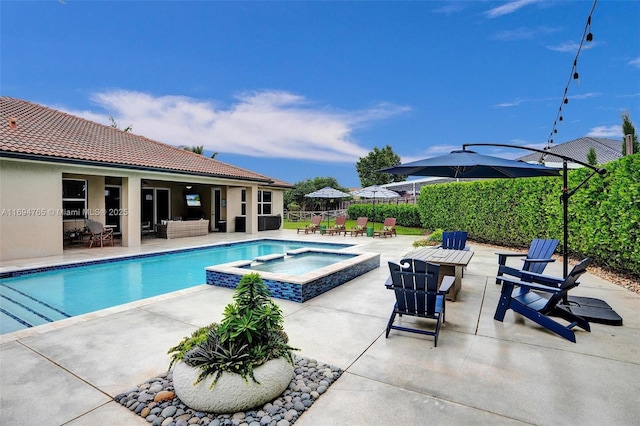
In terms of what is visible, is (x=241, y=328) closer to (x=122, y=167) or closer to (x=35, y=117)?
(x=122, y=167)

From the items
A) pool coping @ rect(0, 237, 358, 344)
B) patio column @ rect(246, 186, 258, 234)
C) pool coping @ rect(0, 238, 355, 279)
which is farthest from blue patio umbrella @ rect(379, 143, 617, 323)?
patio column @ rect(246, 186, 258, 234)

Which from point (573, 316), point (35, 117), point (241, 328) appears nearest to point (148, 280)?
point (241, 328)

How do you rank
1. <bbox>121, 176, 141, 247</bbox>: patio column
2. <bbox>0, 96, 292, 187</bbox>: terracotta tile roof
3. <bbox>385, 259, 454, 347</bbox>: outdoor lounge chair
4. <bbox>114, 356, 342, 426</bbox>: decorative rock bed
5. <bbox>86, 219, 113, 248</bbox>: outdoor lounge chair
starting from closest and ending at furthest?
<bbox>114, 356, 342, 426</bbox>: decorative rock bed → <bbox>385, 259, 454, 347</bbox>: outdoor lounge chair → <bbox>0, 96, 292, 187</bbox>: terracotta tile roof → <bbox>86, 219, 113, 248</bbox>: outdoor lounge chair → <bbox>121, 176, 141, 247</bbox>: patio column

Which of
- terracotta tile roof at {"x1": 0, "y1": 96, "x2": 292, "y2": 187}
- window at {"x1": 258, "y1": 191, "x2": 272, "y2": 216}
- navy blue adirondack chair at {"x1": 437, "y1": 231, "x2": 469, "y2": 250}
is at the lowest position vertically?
navy blue adirondack chair at {"x1": 437, "y1": 231, "x2": 469, "y2": 250}

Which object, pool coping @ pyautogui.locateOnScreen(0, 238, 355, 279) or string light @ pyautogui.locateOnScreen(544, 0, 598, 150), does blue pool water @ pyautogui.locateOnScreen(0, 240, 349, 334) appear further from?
string light @ pyautogui.locateOnScreen(544, 0, 598, 150)

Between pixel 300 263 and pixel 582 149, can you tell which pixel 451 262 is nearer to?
pixel 300 263

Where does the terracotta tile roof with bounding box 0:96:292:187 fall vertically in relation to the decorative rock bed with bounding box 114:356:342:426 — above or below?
above

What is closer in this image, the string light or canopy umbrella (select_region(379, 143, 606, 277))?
canopy umbrella (select_region(379, 143, 606, 277))

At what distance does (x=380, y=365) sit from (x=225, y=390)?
159 cm

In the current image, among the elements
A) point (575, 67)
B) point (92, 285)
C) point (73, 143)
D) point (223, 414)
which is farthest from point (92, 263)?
point (575, 67)

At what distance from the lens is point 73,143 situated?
12328 mm

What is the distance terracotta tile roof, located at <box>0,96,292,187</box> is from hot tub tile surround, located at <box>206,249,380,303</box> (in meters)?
7.17

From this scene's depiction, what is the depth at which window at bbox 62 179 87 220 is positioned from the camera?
13.3 meters

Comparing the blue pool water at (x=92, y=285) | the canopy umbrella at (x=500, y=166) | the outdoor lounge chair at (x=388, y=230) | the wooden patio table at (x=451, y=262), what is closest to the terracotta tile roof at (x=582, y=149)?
the outdoor lounge chair at (x=388, y=230)
